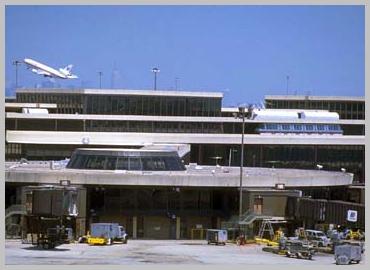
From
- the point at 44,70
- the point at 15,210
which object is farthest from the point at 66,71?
the point at 15,210

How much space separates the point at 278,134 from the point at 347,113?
15.4 meters

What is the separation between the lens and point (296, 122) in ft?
300

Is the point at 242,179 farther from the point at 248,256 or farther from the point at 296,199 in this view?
the point at 248,256

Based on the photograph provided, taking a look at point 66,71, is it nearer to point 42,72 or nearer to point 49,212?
point 42,72

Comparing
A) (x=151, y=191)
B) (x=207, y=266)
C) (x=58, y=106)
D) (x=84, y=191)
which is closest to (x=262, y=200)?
(x=151, y=191)

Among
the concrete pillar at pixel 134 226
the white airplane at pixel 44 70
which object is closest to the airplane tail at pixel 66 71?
the white airplane at pixel 44 70

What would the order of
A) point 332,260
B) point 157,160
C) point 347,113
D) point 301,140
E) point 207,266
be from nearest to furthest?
point 207,266, point 332,260, point 157,160, point 301,140, point 347,113

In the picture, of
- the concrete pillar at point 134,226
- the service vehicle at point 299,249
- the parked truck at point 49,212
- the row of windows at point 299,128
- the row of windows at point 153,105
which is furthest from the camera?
the row of windows at point 299,128

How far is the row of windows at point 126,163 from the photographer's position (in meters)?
54.9

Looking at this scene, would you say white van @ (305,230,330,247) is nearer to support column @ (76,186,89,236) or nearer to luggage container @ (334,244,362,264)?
luggage container @ (334,244,362,264)

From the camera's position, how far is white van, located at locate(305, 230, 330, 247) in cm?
3978

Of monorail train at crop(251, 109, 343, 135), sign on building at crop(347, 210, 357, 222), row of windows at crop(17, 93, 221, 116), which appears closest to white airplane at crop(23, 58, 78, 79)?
row of windows at crop(17, 93, 221, 116)

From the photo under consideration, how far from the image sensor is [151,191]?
51.0m

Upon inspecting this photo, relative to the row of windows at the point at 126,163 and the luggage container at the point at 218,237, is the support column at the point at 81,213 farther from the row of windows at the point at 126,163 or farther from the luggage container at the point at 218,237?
the row of windows at the point at 126,163
